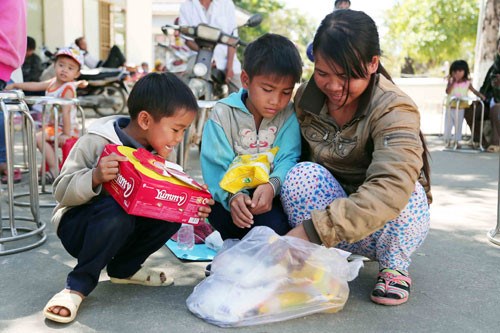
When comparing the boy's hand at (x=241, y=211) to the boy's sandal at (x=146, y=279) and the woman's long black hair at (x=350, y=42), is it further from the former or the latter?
the woman's long black hair at (x=350, y=42)

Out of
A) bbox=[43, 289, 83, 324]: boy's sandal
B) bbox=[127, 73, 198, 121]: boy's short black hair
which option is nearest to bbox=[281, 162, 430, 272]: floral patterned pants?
bbox=[127, 73, 198, 121]: boy's short black hair

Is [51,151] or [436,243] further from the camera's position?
[51,151]

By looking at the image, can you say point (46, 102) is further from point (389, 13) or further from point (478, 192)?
point (389, 13)

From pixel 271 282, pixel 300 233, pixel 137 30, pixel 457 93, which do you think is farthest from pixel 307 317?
pixel 137 30

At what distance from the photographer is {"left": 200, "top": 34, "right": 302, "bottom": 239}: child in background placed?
229 cm

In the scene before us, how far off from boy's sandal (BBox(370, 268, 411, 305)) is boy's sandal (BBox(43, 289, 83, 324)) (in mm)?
1124

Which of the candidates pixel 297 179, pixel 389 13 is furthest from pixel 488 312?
pixel 389 13

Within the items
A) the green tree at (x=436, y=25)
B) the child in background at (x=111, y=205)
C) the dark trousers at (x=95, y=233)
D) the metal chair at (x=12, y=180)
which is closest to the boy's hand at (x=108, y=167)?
the child in background at (x=111, y=205)

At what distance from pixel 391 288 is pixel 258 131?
2.80 ft

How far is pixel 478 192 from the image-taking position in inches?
184

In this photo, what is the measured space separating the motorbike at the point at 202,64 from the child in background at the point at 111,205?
7.71ft

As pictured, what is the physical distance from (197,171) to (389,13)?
88.4ft

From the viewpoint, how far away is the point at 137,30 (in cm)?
1572

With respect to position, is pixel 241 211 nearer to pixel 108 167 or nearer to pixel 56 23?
pixel 108 167
